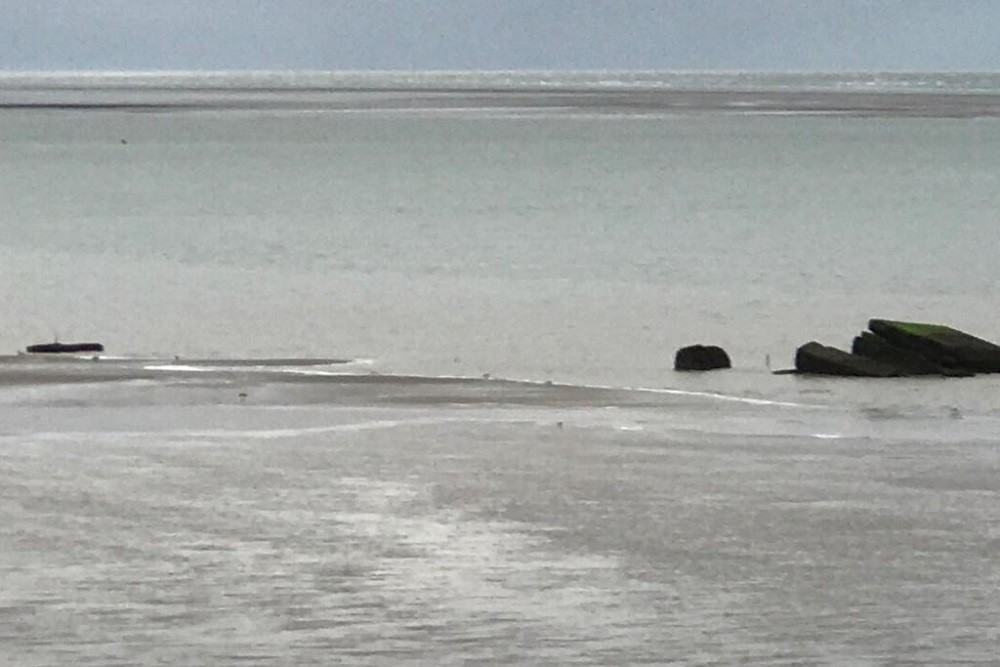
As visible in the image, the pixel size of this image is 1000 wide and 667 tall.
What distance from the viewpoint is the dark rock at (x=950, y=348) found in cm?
1212

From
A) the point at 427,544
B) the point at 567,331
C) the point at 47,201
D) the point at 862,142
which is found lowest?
the point at 427,544

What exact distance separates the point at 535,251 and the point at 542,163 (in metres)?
27.6

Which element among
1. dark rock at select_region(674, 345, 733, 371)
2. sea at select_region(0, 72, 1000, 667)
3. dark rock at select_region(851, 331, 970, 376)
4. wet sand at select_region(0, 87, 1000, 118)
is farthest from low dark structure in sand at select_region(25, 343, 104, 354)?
wet sand at select_region(0, 87, 1000, 118)

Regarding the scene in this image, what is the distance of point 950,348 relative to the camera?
39.9 feet

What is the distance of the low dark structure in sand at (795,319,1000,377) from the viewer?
474 inches

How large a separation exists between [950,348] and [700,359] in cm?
157

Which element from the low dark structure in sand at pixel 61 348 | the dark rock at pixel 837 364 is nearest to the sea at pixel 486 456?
the dark rock at pixel 837 364

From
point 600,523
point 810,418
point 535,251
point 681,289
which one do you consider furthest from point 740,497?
point 535,251

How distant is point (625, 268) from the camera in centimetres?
2298

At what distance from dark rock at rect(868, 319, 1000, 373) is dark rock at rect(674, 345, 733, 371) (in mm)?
1036

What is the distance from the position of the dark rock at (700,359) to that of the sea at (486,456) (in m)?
0.15

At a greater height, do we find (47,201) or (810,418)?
(47,201)

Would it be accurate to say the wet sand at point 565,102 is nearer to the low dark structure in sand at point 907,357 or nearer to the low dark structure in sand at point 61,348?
the low dark structure in sand at point 907,357

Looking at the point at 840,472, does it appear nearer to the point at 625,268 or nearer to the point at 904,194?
the point at 625,268
